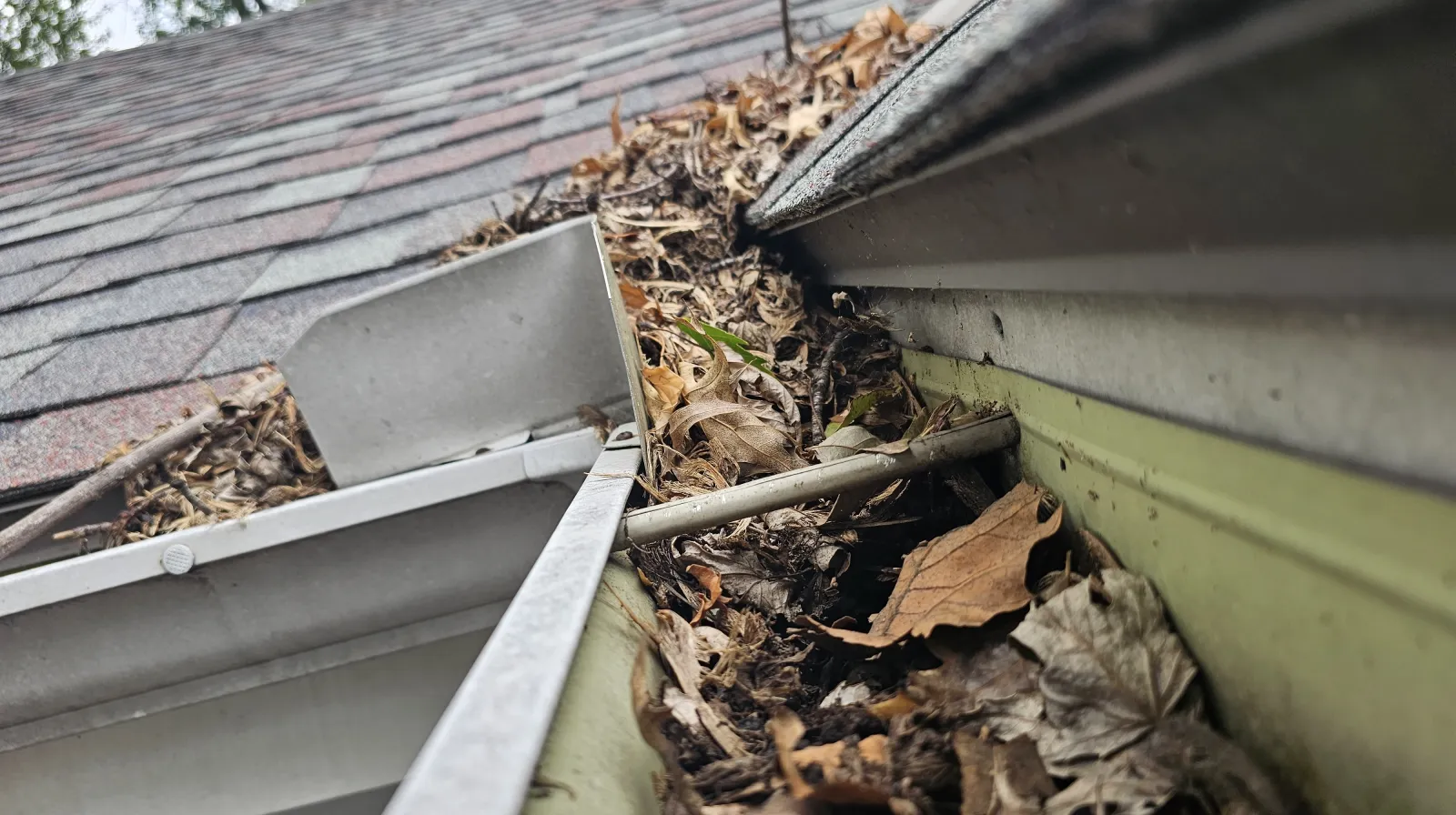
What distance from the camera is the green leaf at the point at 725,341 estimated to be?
123 centimetres

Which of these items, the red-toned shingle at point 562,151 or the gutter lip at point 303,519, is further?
the red-toned shingle at point 562,151

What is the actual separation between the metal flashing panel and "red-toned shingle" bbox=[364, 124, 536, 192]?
132cm

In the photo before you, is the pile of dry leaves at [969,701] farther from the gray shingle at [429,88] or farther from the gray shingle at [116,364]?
the gray shingle at [429,88]

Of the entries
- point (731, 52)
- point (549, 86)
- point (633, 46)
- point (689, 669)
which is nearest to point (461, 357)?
point (689, 669)

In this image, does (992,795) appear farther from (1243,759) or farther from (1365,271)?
(1365,271)

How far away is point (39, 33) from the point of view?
1246cm

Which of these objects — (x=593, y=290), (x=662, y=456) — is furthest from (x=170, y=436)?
(x=662, y=456)

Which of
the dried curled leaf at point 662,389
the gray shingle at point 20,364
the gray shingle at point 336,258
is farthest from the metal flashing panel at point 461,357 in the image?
the gray shingle at point 20,364

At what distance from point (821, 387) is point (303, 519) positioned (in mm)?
863

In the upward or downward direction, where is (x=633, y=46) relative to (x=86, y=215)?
upward

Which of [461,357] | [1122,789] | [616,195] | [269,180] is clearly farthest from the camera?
[269,180]

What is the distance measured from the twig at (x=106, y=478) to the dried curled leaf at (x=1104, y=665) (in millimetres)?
1605

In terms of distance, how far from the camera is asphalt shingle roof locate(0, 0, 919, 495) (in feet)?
5.81

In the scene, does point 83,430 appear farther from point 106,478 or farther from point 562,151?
point 562,151
